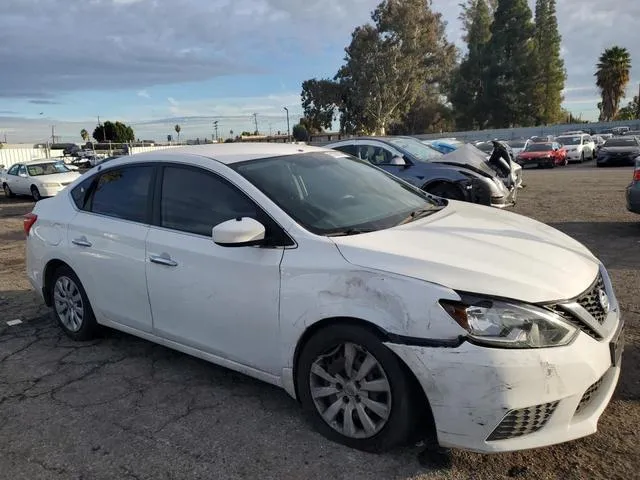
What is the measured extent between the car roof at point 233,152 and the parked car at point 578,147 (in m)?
28.4

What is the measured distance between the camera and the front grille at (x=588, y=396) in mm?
2707

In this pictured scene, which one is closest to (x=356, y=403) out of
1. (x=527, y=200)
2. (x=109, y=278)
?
(x=109, y=278)

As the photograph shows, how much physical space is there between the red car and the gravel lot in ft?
78.3

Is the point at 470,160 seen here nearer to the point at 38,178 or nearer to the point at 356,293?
the point at 356,293

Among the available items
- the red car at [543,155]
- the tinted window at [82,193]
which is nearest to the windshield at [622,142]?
the red car at [543,155]

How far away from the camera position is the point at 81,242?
176 inches

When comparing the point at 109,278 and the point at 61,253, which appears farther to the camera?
the point at 61,253

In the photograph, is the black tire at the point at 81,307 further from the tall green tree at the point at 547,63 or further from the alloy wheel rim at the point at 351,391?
the tall green tree at the point at 547,63

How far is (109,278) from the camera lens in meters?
4.23

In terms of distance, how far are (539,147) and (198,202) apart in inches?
1070

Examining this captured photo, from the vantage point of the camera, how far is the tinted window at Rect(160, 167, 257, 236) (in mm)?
3541

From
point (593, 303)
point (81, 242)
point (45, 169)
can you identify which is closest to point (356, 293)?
point (593, 303)

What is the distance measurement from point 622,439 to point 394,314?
4.86 ft

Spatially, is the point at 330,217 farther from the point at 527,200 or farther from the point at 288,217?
the point at 527,200
